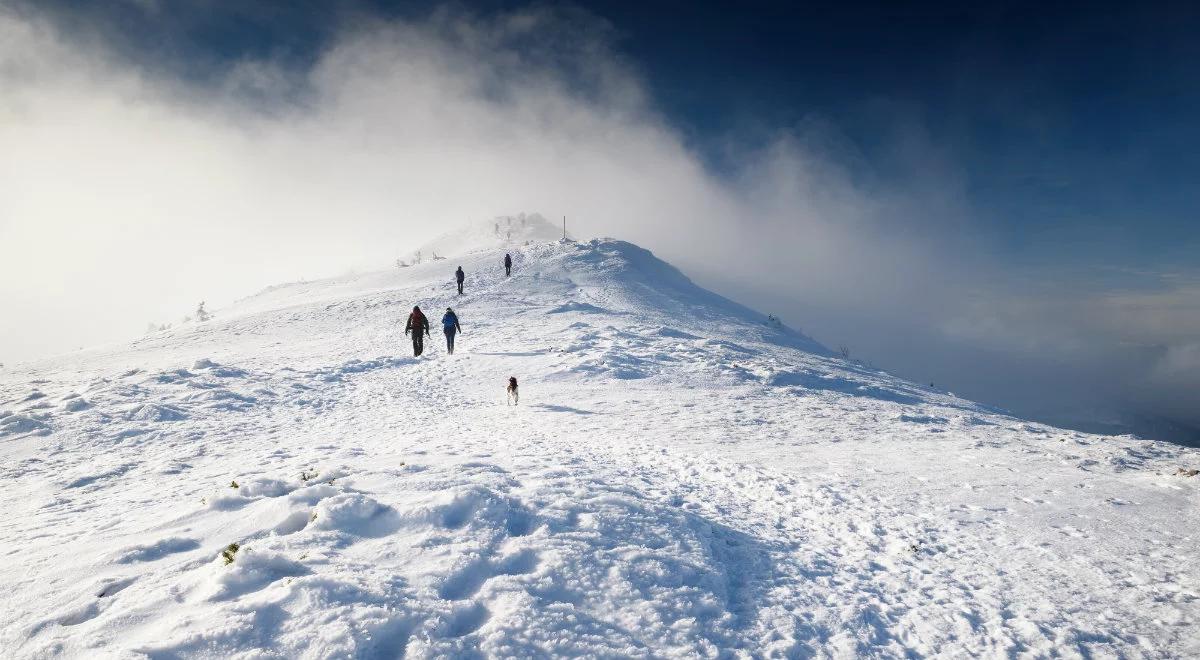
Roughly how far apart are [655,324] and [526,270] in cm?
1913

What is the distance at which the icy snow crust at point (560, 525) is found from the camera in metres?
5.51

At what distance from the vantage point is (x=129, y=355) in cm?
2683

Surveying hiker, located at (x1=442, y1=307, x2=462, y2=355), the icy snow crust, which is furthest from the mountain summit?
the icy snow crust

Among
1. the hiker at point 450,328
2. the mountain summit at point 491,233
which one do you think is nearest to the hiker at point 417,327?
the hiker at point 450,328

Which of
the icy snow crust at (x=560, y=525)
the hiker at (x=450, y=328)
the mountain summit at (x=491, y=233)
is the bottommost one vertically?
the icy snow crust at (x=560, y=525)

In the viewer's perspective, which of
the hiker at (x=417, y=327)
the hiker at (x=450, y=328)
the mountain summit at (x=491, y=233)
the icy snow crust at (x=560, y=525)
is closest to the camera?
the icy snow crust at (x=560, y=525)

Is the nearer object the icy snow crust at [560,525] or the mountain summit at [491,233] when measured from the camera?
the icy snow crust at [560,525]

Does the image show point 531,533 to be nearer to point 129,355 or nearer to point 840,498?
point 840,498

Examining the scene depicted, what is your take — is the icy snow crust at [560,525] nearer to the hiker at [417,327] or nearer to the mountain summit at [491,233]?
the hiker at [417,327]

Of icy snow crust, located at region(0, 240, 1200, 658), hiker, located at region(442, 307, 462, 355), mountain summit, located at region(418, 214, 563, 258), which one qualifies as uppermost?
mountain summit, located at region(418, 214, 563, 258)

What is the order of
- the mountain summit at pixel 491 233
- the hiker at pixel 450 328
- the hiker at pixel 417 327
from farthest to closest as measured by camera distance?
the mountain summit at pixel 491 233 < the hiker at pixel 450 328 < the hiker at pixel 417 327

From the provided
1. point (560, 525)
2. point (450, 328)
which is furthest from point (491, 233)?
point (560, 525)

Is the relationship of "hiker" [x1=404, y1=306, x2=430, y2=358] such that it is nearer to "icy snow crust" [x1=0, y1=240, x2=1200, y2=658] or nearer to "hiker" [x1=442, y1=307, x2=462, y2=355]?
"hiker" [x1=442, y1=307, x2=462, y2=355]

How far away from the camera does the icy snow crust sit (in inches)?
217
